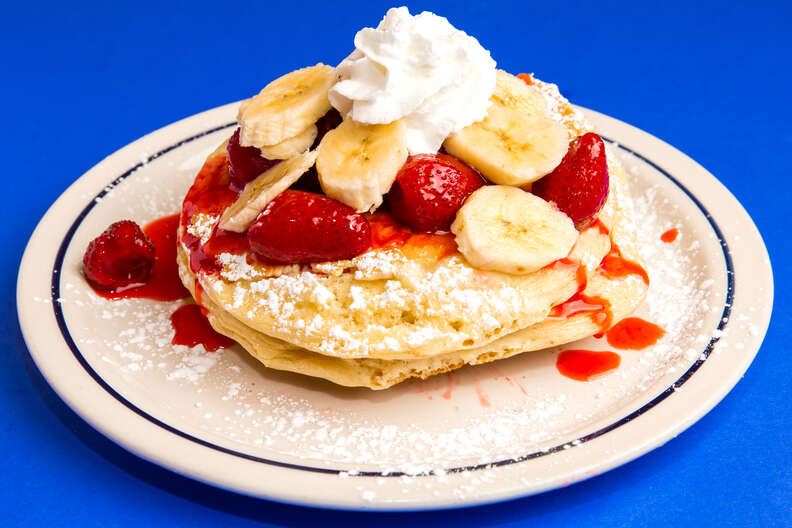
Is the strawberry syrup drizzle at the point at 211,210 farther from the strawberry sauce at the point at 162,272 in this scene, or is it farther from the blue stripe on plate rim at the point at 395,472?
the blue stripe on plate rim at the point at 395,472

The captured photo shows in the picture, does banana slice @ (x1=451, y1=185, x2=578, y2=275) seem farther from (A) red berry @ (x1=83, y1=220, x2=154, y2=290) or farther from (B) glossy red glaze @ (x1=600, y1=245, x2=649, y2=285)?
(A) red berry @ (x1=83, y1=220, x2=154, y2=290)

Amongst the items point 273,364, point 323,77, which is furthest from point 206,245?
point 323,77

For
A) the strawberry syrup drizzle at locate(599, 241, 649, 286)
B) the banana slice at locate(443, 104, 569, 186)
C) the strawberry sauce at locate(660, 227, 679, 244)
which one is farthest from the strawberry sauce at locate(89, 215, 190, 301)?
the strawberry sauce at locate(660, 227, 679, 244)

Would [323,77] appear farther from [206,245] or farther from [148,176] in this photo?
[148,176]

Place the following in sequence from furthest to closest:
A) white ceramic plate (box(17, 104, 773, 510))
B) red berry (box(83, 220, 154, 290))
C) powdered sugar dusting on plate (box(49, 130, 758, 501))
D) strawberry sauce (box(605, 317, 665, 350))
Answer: red berry (box(83, 220, 154, 290)) < strawberry sauce (box(605, 317, 665, 350)) < powdered sugar dusting on plate (box(49, 130, 758, 501)) < white ceramic plate (box(17, 104, 773, 510))

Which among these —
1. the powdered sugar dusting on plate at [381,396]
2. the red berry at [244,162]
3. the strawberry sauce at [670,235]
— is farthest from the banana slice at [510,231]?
the strawberry sauce at [670,235]

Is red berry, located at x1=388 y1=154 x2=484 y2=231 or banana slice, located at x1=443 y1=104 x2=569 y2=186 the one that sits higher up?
banana slice, located at x1=443 y1=104 x2=569 y2=186

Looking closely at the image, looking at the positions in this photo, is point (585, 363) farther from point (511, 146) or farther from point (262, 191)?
point (262, 191)

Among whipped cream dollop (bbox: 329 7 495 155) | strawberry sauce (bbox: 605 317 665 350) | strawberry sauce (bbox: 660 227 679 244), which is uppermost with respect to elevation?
strawberry sauce (bbox: 660 227 679 244)
